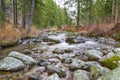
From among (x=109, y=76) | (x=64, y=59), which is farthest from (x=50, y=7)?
(x=109, y=76)

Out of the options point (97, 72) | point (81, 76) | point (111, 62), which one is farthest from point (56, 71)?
point (111, 62)

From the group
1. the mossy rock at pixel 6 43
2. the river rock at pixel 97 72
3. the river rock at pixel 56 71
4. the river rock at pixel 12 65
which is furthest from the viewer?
the mossy rock at pixel 6 43

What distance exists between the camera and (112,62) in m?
5.16

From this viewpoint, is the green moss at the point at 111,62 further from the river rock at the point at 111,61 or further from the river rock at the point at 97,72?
the river rock at the point at 97,72

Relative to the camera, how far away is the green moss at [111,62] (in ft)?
16.6

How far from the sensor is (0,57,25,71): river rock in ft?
16.5

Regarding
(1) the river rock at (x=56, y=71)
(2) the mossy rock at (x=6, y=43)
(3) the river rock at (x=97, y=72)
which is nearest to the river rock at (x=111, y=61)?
(3) the river rock at (x=97, y=72)

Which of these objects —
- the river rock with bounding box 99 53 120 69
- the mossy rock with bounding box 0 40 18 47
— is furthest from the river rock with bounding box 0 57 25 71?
the mossy rock with bounding box 0 40 18 47

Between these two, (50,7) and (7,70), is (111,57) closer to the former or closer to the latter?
(7,70)

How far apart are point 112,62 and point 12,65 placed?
9.92ft

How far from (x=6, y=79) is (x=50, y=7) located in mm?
34621

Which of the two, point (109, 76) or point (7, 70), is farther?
point (7, 70)

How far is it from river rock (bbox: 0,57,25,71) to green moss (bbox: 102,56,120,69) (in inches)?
102

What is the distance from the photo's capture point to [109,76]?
3.29 metres
